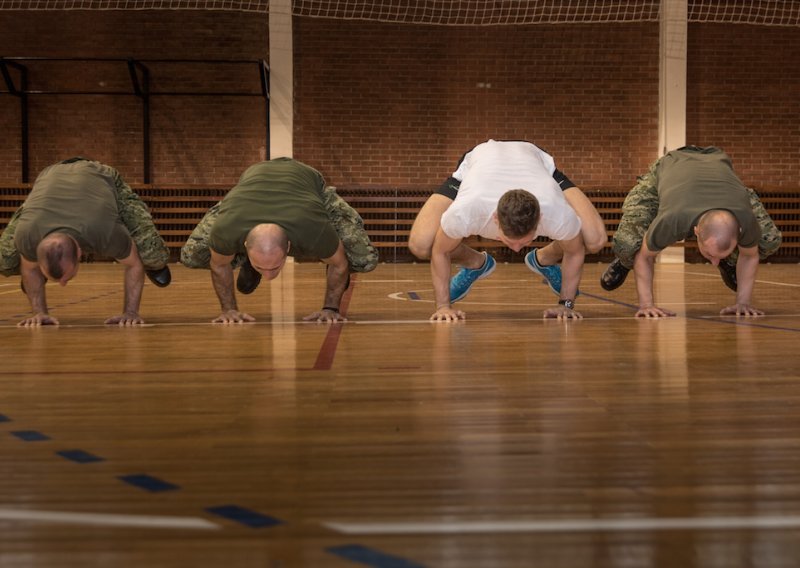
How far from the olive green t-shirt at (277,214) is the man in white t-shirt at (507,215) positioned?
1.47 ft

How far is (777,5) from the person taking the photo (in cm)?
1108

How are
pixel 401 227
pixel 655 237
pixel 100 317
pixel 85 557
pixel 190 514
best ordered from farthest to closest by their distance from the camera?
pixel 401 227, pixel 100 317, pixel 655 237, pixel 190 514, pixel 85 557

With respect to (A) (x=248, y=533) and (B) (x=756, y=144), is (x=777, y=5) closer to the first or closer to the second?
(B) (x=756, y=144)

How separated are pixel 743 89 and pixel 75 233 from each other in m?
9.38

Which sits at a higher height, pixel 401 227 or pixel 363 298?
pixel 401 227

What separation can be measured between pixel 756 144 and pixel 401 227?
440 centimetres

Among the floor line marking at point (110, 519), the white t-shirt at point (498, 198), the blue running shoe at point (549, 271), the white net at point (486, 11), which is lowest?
the floor line marking at point (110, 519)

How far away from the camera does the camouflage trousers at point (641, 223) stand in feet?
13.6

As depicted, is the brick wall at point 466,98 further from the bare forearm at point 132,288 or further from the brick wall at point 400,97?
the bare forearm at point 132,288

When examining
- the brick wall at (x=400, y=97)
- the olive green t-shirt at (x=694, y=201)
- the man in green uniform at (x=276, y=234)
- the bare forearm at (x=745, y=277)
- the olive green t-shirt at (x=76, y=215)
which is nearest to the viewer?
the man in green uniform at (x=276, y=234)

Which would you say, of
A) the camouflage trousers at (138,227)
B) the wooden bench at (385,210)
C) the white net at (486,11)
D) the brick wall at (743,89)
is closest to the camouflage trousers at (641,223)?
the camouflage trousers at (138,227)

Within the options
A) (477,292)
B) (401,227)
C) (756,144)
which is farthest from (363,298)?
(756,144)

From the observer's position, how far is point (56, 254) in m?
3.50

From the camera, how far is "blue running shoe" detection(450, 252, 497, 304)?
459 centimetres
